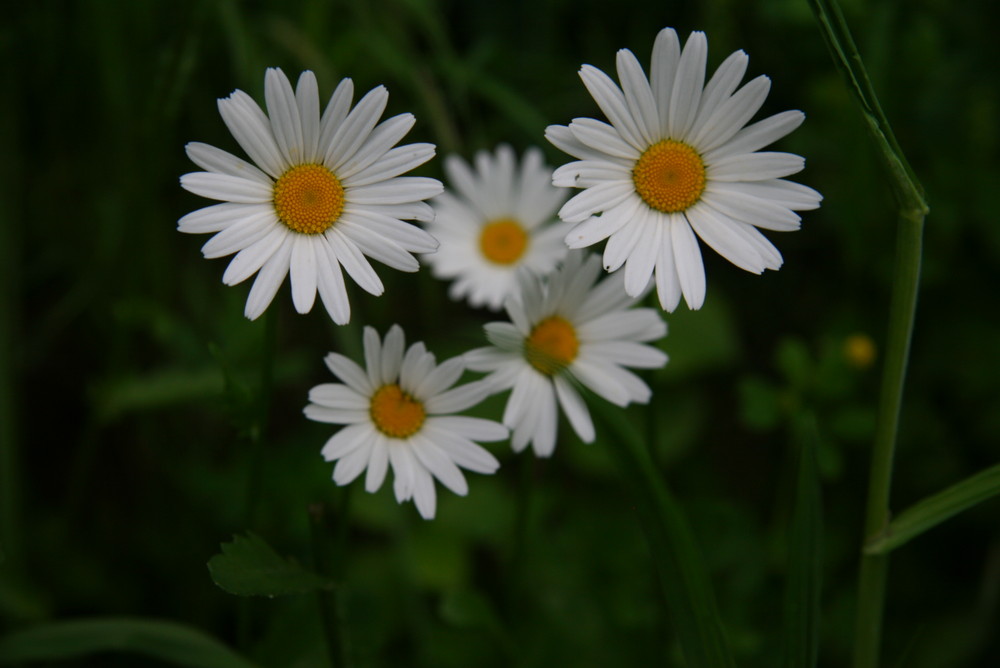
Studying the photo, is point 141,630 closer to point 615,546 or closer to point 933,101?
point 615,546

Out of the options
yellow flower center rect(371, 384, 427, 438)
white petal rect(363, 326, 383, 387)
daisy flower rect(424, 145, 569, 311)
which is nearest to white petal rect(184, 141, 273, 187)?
white petal rect(363, 326, 383, 387)

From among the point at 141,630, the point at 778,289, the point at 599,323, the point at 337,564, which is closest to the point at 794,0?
the point at 778,289

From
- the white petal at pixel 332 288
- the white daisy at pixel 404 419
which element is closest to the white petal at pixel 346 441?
the white daisy at pixel 404 419

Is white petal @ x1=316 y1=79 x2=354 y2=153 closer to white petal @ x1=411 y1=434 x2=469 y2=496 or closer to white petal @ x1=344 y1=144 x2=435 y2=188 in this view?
white petal @ x1=344 y1=144 x2=435 y2=188

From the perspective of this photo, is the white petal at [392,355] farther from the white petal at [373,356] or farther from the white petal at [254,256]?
the white petal at [254,256]

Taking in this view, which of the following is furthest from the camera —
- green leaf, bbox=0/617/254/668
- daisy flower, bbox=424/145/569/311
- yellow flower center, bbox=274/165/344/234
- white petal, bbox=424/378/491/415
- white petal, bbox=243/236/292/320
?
daisy flower, bbox=424/145/569/311

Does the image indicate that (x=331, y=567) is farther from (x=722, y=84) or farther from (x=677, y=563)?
(x=722, y=84)
